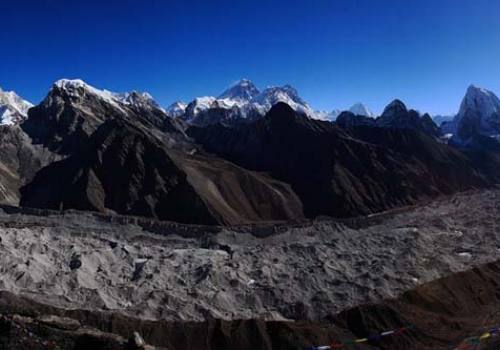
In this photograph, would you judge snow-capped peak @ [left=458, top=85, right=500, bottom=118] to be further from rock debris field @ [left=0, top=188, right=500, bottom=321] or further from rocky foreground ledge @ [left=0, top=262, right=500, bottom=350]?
rocky foreground ledge @ [left=0, top=262, right=500, bottom=350]

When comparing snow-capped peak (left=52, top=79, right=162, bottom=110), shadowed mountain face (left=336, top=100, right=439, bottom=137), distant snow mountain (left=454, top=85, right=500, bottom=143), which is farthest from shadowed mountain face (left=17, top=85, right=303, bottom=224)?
distant snow mountain (left=454, top=85, right=500, bottom=143)

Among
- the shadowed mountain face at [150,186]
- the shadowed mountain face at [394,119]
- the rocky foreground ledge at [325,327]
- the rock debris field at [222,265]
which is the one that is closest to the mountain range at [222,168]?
the shadowed mountain face at [150,186]

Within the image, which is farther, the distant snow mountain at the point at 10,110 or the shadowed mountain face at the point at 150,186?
the distant snow mountain at the point at 10,110

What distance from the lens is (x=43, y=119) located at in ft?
292

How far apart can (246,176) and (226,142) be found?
36.2 metres

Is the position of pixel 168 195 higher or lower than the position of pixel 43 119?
lower

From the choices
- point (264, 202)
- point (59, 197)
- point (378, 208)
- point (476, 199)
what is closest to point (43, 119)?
point (59, 197)

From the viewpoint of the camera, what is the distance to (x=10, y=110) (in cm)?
15512

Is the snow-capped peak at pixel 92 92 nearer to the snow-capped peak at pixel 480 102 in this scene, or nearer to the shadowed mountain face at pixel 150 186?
the shadowed mountain face at pixel 150 186

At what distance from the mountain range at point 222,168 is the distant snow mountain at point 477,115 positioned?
5213 centimetres

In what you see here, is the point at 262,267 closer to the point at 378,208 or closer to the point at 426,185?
the point at 378,208

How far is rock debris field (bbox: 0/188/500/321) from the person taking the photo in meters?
31.2

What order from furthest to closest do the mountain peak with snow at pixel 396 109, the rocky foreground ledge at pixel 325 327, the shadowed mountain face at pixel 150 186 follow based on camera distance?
the mountain peak with snow at pixel 396 109
the shadowed mountain face at pixel 150 186
the rocky foreground ledge at pixel 325 327

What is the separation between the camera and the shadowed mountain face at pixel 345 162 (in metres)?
70.5
